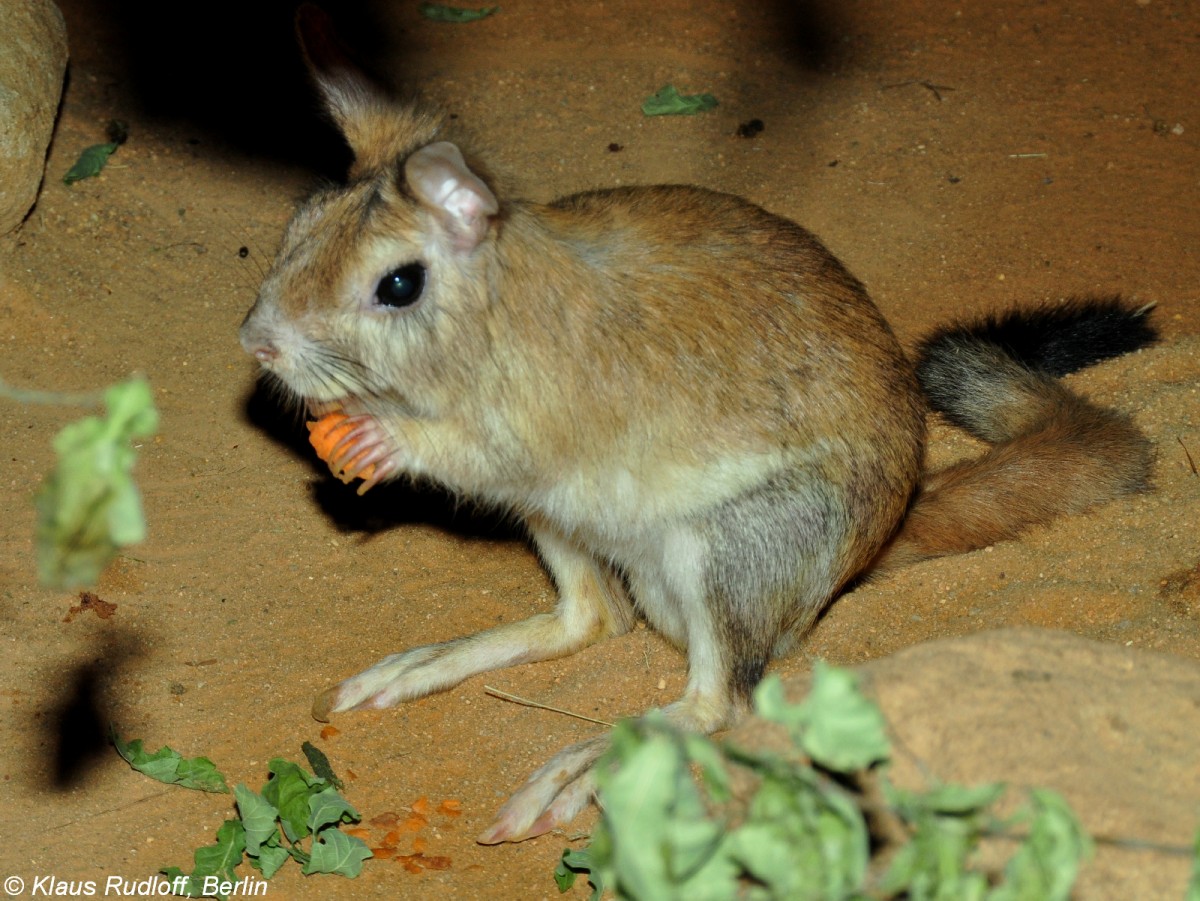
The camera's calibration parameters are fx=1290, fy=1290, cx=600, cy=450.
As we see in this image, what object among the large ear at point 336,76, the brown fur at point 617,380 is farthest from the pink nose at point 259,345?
the large ear at point 336,76

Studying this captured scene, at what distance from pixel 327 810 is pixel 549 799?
0.67m

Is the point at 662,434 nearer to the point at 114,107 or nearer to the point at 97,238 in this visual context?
the point at 97,238

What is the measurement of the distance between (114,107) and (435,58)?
5.95 feet

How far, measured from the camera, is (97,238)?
613 centimetres

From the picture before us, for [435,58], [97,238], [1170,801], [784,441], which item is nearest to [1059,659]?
[1170,801]

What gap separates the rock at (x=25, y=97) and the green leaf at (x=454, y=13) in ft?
7.95

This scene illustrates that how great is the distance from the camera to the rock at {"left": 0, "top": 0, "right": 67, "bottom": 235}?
18.3 ft

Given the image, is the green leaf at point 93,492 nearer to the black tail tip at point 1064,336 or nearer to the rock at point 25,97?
the black tail tip at point 1064,336

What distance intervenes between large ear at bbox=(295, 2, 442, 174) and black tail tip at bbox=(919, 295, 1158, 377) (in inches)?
86.9

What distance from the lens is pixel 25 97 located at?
18.6 ft

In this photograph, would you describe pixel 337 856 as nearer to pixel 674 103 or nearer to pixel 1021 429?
pixel 1021 429

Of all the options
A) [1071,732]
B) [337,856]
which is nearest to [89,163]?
[337,856]

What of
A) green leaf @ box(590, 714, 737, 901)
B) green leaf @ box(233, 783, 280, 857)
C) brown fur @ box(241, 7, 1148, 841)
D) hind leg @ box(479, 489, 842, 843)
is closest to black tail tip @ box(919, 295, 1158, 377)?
brown fur @ box(241, 7, 1148, 841)

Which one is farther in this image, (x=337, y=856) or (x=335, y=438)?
(x=335, y=438)
